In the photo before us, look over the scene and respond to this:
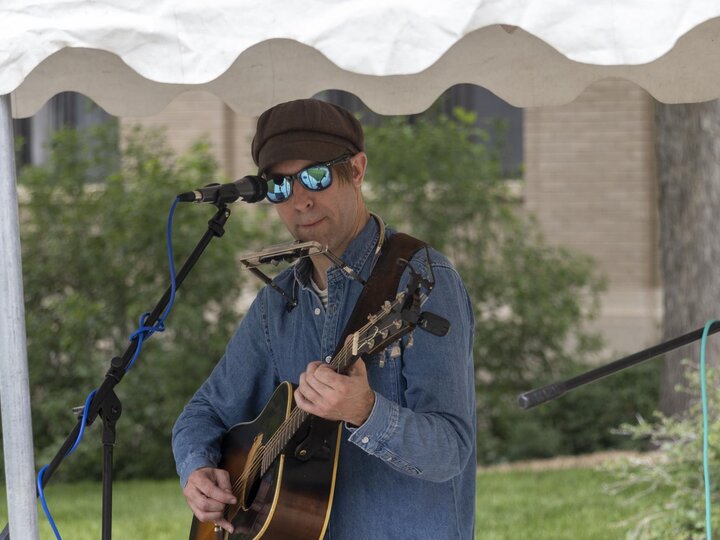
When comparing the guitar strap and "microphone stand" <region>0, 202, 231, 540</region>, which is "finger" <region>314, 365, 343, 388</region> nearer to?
the guitar strap

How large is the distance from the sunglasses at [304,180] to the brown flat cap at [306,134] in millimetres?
22

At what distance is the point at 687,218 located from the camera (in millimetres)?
7477

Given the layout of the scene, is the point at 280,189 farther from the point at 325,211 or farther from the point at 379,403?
the point at 379,403

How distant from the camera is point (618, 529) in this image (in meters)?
5.72

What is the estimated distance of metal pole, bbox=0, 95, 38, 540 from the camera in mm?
2545

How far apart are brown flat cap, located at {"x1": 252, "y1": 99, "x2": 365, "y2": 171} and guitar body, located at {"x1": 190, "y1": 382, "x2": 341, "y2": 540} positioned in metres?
0.56

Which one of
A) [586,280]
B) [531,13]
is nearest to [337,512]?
[531,13]

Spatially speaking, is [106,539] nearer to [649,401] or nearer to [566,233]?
[649,401]

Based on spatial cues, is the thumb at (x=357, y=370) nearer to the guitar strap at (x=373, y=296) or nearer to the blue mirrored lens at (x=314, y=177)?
the guitar strap at (x=373, y=296)

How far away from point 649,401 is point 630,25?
6926mm

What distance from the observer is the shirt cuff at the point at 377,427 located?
237cm

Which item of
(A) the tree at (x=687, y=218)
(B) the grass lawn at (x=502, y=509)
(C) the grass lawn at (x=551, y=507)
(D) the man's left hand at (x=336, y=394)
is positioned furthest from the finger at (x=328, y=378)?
(A) the tree at (x=687, y=218)

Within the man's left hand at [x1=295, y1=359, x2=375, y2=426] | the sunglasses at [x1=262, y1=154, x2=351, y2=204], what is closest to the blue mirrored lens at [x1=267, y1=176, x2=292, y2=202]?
the sunglasses at [x1=262, y1=154, x2=351, y2=204]

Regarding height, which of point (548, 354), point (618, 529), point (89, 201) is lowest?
point (618, 529)
